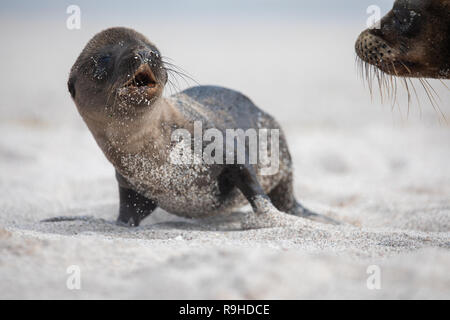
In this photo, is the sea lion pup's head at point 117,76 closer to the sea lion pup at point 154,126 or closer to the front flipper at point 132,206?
the sea lion pup at point 154,126

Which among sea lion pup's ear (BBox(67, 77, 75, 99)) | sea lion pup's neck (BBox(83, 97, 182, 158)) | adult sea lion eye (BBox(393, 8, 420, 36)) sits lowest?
sea lion pup's neck (BBox(83, 97, 182, 158))

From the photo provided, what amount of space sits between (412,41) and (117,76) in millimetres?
1967

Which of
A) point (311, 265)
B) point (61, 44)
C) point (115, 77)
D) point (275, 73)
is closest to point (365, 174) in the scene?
point (115, 77)

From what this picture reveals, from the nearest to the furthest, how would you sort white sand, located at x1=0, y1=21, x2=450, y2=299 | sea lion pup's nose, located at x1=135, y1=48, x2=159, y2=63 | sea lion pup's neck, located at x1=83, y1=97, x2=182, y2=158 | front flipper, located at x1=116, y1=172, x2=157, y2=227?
1. white sand, located at x1=0, y1=21, x2=450, y2=299
2. sea lion pup's nose, located at x1=135, y1=48, x2=159, y2=63
3. sea lion pup's neck, located at x1=83, y1=97, x2=182, y2=158
4. front flipper, located at x1=116, y1=172, x2=157, y2=227

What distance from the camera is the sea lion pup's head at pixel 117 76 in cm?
367

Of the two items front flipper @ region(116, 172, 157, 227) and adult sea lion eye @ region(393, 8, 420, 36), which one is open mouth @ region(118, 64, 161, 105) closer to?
front flipper @ region(116, 172, 157, 227)

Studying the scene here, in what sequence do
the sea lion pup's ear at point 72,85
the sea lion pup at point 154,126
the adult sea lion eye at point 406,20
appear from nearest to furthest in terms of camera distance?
the sea lion pup at point 154,126
the adult sea lion eye at point 406,20
the sea lion pup's ear at point 72,85

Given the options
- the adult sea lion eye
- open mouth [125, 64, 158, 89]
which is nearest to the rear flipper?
open mouth [125, 64, 158, 89]

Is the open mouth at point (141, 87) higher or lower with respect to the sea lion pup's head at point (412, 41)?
lower

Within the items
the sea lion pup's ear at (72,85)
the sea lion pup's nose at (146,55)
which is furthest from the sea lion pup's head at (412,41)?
the sea lion pup's ear at (72,85)

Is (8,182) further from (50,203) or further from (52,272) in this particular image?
(52,272)

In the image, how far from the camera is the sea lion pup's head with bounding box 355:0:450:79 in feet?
12.6

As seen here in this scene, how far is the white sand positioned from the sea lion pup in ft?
0.91

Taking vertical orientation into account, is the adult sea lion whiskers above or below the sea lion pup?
above
